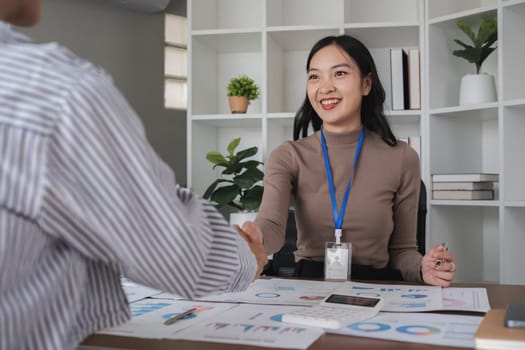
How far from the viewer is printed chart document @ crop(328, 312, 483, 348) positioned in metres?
0.88

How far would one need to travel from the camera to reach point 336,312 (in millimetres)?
1038

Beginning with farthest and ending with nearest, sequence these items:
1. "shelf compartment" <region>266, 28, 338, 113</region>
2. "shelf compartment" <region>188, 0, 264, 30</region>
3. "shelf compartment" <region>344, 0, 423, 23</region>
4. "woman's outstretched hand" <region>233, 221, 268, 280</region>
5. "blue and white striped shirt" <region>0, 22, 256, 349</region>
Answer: "shelf compartment" <region>188, 0, 264, 30</region>, "shelf compartment" <region>344, 0, 423, 23</region>, "shelf compartment" <region>266, 28, 338, 113</region>, "woman's outstretched hand" <region>233, 221, 268, 280</region>, "blue and white striped shirt" <region>0, 22, 256, 349</region>

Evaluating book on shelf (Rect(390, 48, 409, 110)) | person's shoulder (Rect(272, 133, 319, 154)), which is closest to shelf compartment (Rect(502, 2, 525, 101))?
book on shelf (Rect(390, 48, 409, 110))

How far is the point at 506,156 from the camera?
2.69m

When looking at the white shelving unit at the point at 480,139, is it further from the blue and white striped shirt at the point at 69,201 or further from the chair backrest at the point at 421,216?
the blue and white striped shirt at the point at 69,201

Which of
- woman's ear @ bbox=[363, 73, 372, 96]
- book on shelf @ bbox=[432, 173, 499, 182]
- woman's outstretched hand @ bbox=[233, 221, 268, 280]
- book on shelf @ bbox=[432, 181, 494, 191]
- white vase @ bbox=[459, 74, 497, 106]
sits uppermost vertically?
white vase @ bbox=[459, 74, 497, 106]

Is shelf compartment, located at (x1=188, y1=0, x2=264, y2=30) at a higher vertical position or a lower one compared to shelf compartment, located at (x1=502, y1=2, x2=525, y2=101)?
higher

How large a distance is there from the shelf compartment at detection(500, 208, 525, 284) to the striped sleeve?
88.1 inches

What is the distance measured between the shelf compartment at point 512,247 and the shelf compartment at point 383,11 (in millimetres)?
1210

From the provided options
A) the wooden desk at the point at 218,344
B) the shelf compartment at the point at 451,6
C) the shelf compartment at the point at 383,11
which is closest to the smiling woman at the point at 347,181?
the wooden desk at the point at 218,344

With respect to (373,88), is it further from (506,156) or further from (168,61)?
(168,61)

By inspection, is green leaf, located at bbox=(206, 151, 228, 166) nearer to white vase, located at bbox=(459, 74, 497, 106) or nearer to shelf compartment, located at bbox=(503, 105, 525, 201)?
white vase, located at bbox=(459, 74, 497, 106)

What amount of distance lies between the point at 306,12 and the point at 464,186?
4.46 ft

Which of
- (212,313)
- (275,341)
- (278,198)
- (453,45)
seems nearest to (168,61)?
(453,45)
